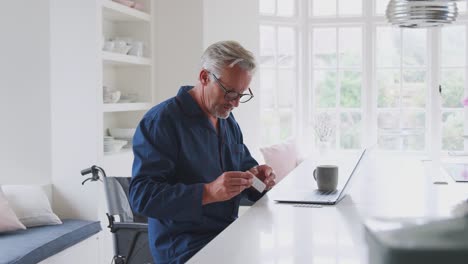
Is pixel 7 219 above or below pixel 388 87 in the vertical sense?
below

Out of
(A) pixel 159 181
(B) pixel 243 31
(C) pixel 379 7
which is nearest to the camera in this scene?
(A) pixel 159 181

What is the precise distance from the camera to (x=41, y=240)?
341 centimetres

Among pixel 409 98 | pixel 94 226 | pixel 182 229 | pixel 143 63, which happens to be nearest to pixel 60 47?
pixel 143 63

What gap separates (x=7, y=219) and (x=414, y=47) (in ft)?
14.7

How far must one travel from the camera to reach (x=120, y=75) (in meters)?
5.10

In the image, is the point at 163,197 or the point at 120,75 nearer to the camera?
the point at 163,197

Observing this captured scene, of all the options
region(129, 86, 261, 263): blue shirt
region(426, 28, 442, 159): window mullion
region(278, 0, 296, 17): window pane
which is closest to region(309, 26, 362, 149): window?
region(278, 0, 296, 17): window pane

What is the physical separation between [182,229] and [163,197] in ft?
0.60

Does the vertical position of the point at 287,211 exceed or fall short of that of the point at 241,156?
it falls short

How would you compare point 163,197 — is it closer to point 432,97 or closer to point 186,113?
point 186,113

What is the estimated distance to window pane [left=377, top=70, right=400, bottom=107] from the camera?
6.38m

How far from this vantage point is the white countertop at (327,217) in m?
1.39

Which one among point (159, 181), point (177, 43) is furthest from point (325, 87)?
point (159, 181)

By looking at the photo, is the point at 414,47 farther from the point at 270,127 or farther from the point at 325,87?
the point at 270,127
